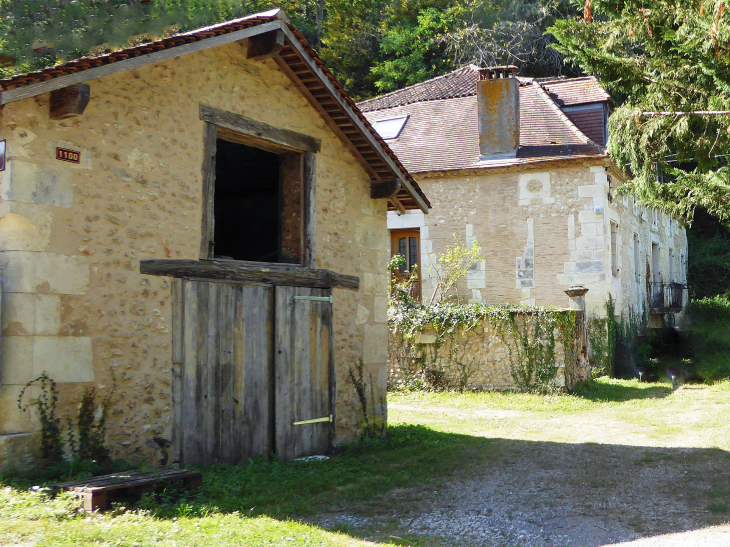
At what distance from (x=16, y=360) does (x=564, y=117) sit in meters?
14.4

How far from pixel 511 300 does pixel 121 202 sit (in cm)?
1124

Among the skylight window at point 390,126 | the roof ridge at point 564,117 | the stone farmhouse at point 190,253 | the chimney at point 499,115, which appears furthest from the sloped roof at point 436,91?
the stone farmhouse at point 190,253

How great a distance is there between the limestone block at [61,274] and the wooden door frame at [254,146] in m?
1.31

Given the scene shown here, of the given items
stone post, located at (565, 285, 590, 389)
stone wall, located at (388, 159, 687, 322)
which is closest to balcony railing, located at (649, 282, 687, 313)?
stone wall, located at (388, 159, 687, 322)

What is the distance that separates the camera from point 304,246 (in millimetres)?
8156

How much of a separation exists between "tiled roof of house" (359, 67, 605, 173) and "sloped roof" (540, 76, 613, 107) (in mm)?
422

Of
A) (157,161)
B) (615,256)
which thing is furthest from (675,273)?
(157,161)

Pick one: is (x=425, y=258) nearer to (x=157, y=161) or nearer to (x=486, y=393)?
(x=486, y=393)

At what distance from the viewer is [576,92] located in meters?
18.1

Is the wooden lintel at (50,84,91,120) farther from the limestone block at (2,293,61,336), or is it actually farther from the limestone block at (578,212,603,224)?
the limestone block at (578,212,603,224)

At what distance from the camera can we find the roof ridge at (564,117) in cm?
1566

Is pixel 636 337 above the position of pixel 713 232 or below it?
below

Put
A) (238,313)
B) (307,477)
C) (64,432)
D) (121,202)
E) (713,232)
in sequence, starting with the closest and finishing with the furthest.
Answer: (64,432)
(121,202)
(307,477)
(238,313)
(713,232)

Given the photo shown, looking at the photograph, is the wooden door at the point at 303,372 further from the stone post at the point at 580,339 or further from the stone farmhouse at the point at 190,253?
the stone post at the point at 580,339
